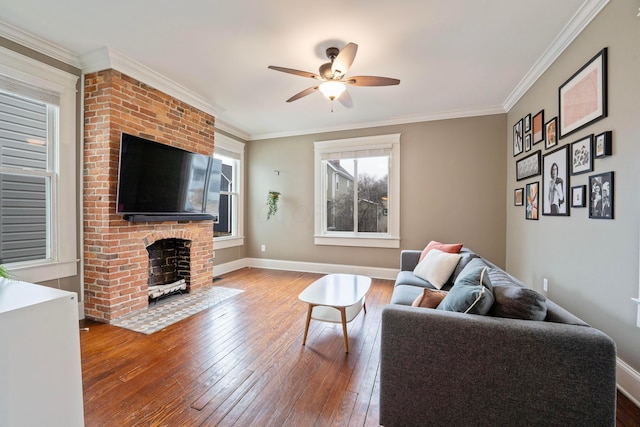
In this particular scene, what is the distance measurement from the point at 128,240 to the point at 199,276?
1.16 metres

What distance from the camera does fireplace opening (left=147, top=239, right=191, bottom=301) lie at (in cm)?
347

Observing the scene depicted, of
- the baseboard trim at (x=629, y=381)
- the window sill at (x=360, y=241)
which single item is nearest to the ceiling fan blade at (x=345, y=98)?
the window sill at (x=360, y=241)

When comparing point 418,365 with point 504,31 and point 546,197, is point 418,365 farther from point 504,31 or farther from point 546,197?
point 504,31

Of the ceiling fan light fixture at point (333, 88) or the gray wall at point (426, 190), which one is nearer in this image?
the ceiling fan light fixture at point (333, 88)

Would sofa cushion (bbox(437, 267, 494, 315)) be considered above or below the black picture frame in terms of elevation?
below

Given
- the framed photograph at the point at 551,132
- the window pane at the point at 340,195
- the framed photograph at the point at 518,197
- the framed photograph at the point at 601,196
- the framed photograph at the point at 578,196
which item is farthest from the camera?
the window pane at the point at 340,195

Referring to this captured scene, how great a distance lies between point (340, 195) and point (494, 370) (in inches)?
157

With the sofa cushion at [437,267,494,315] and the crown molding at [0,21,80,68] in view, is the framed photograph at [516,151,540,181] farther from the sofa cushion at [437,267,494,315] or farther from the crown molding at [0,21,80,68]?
the crown molding at [0,21,80,68]

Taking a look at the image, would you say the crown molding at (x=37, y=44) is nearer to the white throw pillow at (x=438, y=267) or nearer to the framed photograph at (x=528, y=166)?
the white throw pillow at (x=438, y=267)

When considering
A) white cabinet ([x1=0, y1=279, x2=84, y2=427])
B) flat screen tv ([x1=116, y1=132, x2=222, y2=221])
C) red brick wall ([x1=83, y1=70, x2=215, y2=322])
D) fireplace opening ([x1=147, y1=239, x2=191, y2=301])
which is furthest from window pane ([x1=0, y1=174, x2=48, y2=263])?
white cabinet ([x1=0, y1=279, x2=84, y2=427])

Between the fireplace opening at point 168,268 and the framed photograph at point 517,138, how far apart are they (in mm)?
4610

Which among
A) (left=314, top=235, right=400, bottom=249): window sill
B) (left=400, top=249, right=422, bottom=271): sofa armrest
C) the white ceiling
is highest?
the white ceiling

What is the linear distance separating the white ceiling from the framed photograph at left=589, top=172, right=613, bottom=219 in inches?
49.2

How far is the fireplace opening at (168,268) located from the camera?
3.47 meters
